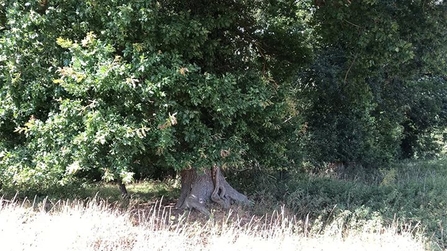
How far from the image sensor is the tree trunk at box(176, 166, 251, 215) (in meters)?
6.55

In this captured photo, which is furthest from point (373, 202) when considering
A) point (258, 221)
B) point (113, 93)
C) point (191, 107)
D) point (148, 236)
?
point (113, 93)

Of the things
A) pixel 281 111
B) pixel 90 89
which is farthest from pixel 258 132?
pixel 90 89

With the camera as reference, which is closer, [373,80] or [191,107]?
[191,107]

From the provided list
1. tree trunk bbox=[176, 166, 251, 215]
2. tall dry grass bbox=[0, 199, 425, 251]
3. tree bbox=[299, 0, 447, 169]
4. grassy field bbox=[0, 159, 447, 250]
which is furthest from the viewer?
tree trunk bbox=[176, 166, 251, 215]

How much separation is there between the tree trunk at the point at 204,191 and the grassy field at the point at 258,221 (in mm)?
244

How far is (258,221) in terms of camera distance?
5.62 metres

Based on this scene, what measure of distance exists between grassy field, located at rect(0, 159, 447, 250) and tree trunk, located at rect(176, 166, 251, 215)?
24cm

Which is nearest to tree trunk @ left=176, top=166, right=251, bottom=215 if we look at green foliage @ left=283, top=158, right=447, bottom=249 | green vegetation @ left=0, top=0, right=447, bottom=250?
green vegetation @ left=0, top=0, right=447, bottom=250

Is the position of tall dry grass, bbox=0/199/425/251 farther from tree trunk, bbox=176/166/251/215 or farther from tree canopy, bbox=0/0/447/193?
tree trunk, bbox=176/166/251/215

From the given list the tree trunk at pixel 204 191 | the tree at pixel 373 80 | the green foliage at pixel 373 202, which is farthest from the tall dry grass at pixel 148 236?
the tree at pixel 373 80

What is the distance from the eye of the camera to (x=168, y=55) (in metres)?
4.95

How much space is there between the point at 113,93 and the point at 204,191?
8.51 feet

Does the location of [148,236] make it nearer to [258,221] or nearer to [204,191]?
[258,221]

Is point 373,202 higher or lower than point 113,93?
lower
